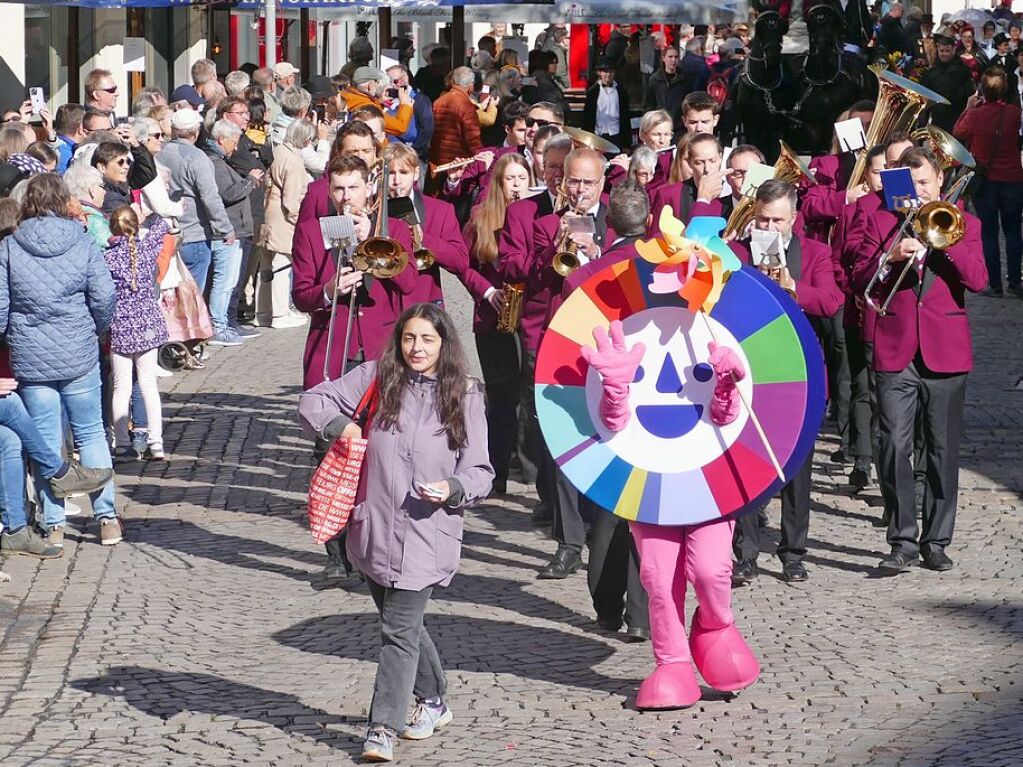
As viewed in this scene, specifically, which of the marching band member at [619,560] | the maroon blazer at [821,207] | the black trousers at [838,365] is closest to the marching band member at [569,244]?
the marching band member at [619,560]

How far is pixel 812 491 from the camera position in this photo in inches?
425

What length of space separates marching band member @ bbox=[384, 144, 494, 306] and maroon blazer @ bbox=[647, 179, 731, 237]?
3.14 ft

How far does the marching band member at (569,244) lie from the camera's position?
884 centimetres

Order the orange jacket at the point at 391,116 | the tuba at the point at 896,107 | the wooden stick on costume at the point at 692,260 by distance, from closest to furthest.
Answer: the wooden stick on costume at the point at 692,260 < the tuba at the point at 896,107 < the orange jacket at the point at 391,116

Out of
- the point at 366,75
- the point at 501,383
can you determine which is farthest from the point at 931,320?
the point at 366,75

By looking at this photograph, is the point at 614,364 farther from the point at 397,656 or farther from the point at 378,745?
the point at 378,745

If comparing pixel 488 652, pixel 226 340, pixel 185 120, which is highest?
pixel 185 120

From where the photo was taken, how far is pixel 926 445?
9.07 m

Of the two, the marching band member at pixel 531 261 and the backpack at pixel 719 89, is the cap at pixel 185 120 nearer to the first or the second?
the marching band member at pixel 531 261

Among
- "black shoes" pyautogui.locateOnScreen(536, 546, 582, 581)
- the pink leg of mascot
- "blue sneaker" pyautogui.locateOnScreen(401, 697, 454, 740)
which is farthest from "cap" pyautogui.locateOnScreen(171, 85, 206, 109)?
"blue sneaker" pyautogui.locateOnScreen(401, 697, 454, 740)

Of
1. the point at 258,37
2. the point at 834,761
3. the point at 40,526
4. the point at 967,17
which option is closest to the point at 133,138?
the point at 40,526

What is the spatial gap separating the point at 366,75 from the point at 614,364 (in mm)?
14381

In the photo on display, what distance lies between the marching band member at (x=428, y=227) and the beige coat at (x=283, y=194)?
654cm

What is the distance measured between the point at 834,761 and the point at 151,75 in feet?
78.9
